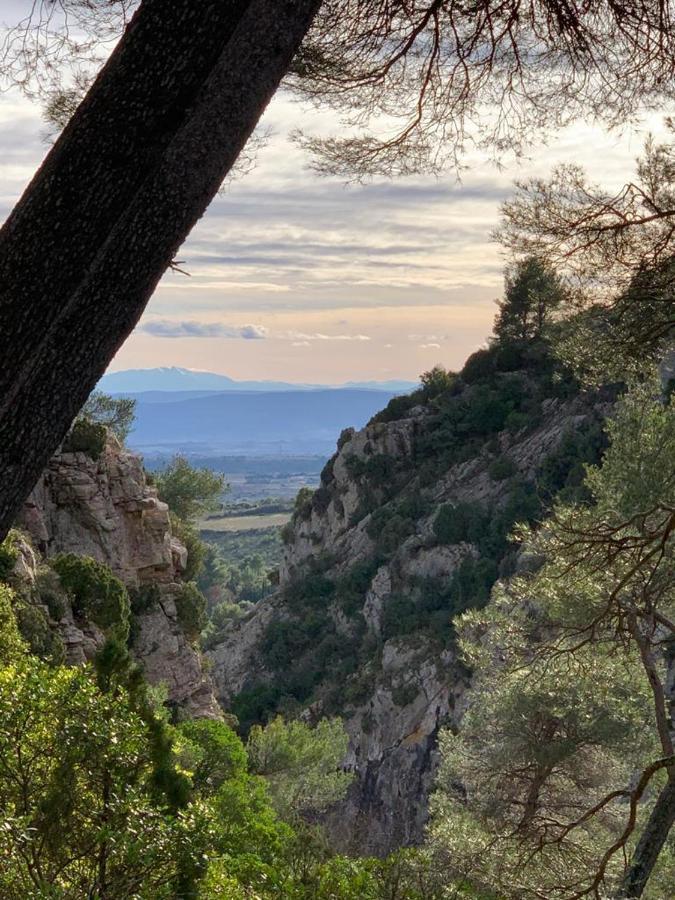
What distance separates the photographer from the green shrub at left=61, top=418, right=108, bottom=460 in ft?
60.3

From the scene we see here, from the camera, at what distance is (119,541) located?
1911cm

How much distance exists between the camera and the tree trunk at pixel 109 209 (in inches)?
74.4

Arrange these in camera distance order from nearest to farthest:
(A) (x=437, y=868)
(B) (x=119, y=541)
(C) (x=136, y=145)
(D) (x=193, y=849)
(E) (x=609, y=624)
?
(C) (x=136, y=145), (D) (x=193, y=849), (E) (x=609, y=624), (A) (x=437, y=868), (B) (x=119, y=541)

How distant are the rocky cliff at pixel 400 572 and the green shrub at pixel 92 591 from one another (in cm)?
1141

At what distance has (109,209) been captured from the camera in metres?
1.96

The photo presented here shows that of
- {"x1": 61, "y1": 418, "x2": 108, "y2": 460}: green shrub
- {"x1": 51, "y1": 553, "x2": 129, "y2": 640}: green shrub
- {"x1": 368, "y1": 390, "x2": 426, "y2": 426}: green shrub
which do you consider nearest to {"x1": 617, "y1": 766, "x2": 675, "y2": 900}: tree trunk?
{"x1": 51, "y1": 553, "x2": 129, "y2": 640}: green shrub

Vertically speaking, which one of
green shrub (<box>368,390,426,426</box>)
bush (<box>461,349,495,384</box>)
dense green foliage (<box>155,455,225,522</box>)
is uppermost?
bush (<box>461,349,495,384</box>)

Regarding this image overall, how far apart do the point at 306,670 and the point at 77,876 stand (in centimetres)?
3036

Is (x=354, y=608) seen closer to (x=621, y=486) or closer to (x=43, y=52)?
(x=621, y=486)

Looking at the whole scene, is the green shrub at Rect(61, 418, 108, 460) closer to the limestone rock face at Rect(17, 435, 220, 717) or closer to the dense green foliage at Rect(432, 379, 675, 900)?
the limestone rock face at Rect(17, 435, 220, 717)

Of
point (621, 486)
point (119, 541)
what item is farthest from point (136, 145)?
point (119, 541)

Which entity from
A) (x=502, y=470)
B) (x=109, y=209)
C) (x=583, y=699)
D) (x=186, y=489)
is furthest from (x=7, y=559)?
(x=502, y=470)

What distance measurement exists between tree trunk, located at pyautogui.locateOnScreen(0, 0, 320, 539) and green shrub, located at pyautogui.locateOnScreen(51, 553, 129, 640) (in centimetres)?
1441

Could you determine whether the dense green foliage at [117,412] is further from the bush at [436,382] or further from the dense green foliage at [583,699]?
the dense green foliage at [583,699]
